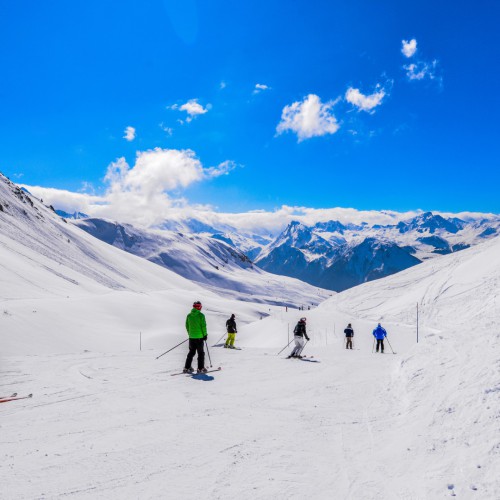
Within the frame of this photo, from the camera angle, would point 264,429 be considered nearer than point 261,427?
Yes

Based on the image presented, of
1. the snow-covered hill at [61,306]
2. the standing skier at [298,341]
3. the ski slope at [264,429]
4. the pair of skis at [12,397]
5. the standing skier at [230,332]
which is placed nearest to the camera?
the ski slope at [264,429]

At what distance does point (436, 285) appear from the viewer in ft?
142

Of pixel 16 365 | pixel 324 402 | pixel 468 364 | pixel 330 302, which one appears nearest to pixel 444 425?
pixel 468 364

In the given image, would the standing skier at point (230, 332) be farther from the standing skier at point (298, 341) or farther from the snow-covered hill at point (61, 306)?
the snow-covered hill at point (61, 306)

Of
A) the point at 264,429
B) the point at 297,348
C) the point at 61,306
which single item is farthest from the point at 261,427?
the point at 61,306

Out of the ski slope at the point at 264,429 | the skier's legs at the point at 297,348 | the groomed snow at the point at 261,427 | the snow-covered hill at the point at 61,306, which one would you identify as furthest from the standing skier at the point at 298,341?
the snow-covered hill at the point at 61,306

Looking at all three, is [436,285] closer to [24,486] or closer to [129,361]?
[129,361]

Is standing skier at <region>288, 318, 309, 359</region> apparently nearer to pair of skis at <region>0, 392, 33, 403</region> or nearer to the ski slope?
the ski slope

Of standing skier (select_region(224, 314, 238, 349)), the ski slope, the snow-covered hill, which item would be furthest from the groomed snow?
the snow-covered hill

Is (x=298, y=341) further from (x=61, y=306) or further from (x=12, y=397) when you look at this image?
(x=61, y=306)

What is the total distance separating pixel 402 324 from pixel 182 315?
1093 inches

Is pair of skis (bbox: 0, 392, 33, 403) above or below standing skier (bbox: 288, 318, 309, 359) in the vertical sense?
below

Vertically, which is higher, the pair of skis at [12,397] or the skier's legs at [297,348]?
the skier's legs at [297,348]

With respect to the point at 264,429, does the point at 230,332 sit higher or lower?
higher
